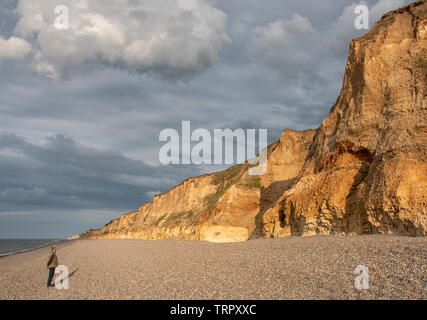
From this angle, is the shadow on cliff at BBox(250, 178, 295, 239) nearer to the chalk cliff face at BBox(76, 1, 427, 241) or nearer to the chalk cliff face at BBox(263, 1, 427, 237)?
the chalk cliff face at BBox(76, 1, 427, 241)

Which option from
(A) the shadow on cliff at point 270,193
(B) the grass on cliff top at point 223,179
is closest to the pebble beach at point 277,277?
(A) the shadow on cliff at point 270,193

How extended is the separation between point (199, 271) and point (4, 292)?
7.45m

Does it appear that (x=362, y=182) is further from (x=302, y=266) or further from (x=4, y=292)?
(x=4, y=292)

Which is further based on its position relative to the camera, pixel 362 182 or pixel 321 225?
pixel 321 225

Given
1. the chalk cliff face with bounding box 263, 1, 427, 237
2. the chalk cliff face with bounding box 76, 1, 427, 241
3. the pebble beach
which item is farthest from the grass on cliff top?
the pebble beach

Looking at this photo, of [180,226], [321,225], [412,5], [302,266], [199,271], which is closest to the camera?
[302,266]

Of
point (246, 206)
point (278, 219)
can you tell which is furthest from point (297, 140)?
Answer: point (278, 219)

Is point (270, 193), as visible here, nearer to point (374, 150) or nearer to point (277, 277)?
point (374, 150)

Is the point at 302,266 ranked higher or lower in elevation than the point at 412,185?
lower

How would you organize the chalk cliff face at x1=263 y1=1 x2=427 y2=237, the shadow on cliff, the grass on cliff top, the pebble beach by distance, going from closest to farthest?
1. the pebble beach
2. the chalk cliff face at x1=263 y1=1 x2=427 y2=237
3. the shadow on cliff
4. the grass on cliff top

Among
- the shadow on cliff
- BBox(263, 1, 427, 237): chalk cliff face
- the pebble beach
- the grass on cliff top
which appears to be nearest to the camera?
the pebble beach
